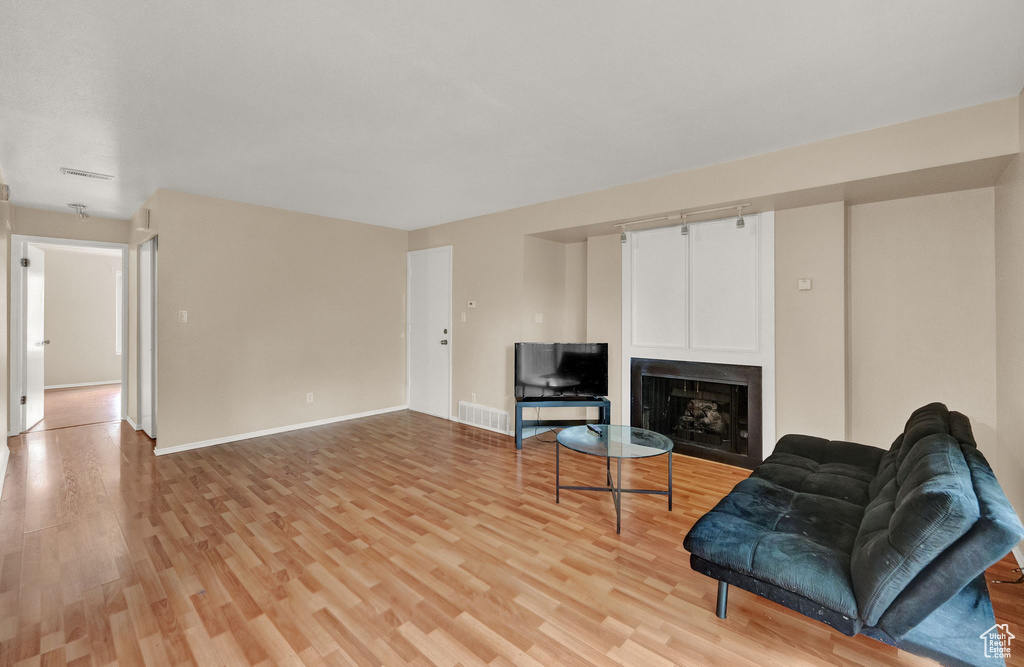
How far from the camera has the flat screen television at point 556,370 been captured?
456 cm

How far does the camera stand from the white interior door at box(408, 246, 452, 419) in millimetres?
5625

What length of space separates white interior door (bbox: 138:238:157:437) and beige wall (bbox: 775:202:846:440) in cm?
578

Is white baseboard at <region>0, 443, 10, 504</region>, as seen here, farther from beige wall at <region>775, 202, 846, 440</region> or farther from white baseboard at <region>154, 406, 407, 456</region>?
beige wall at <region>775, 202, 846, 440</region>

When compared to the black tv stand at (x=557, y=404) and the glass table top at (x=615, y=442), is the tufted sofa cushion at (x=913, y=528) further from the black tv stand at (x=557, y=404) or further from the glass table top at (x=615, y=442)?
the black tv stand at (x=557, y=404)

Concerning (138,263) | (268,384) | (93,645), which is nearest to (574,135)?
(93,645)

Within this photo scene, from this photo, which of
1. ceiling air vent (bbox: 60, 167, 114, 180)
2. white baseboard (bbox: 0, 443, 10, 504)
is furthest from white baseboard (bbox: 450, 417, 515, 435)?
ceiling air vent (bbox: 60, 167, 114, 180)

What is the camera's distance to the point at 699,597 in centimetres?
204

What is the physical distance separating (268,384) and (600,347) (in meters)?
3.66

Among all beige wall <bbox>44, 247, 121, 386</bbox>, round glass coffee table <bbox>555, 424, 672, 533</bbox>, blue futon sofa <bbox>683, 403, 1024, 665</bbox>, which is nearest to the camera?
blue futon sofa <bbox>683, 403, 1024, 665</bbox>

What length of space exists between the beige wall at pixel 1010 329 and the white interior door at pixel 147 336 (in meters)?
6.52

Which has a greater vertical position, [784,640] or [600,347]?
[600,347]

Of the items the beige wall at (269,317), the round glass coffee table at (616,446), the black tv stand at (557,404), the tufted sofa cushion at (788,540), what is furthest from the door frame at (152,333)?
the tufted sofa cushion at (788,540)

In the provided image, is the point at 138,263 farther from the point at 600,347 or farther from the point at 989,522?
the point at 989,522

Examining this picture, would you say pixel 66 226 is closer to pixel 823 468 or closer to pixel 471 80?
pixel 471 80
